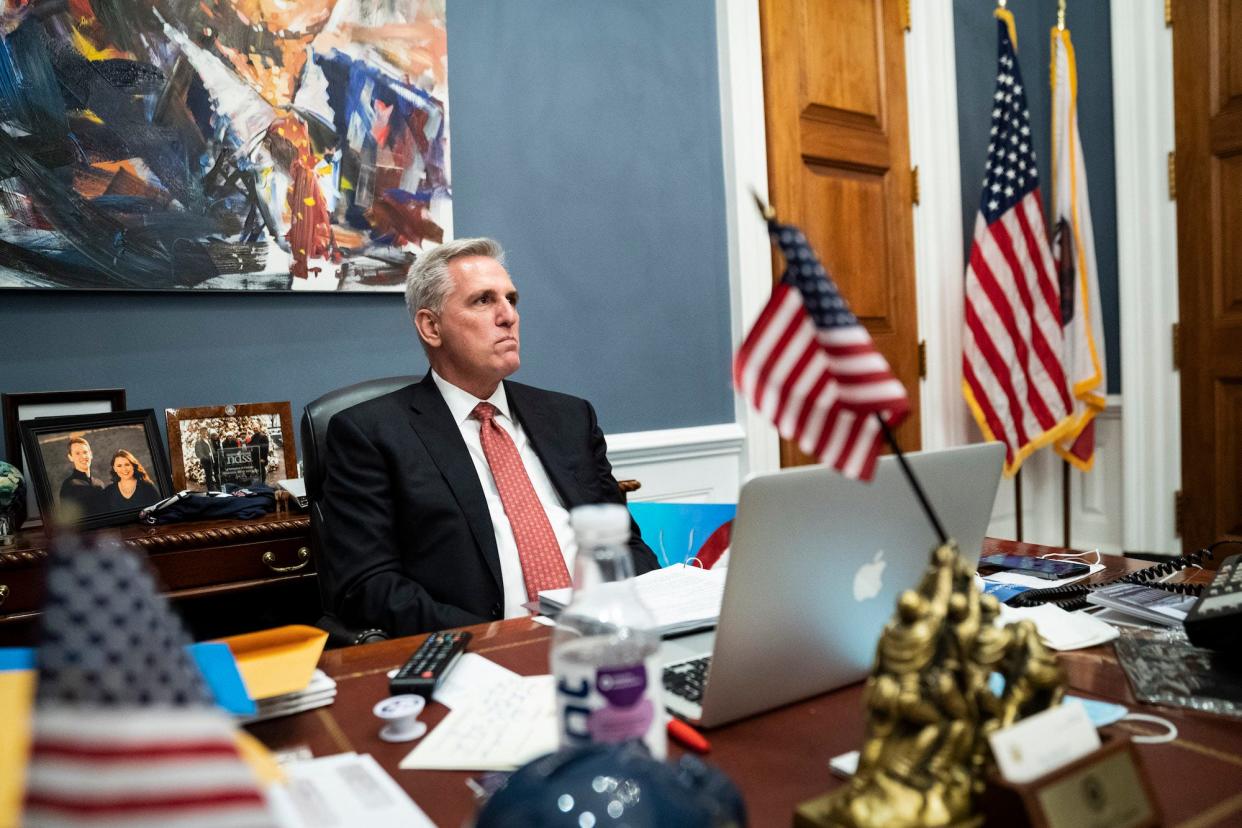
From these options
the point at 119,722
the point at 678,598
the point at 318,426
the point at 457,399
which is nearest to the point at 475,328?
the point at 457,399

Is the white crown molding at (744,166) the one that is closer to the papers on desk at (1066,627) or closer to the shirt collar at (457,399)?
the shirt collar at (457,399)

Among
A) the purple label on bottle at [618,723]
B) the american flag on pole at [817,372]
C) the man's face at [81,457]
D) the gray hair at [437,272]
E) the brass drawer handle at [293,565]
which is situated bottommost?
the brass drawer handle at [293,565]

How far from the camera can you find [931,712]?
579 mm

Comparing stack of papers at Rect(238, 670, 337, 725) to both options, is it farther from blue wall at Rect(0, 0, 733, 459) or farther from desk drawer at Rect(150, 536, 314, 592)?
blue wall at Rect(0, 0, 733, 459)

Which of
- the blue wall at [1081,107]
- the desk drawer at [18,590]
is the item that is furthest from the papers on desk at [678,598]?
the blue wall at [1081,107]

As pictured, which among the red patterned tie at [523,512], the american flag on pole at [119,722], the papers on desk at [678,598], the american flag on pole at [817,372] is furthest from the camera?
the red patterned tie at [523,512]

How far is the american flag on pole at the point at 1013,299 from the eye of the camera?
350 centimetres

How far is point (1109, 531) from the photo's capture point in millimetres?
3959

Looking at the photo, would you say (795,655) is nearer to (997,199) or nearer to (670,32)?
(670,32)

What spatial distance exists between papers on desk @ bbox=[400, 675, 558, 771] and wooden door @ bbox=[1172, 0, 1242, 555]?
3554mm

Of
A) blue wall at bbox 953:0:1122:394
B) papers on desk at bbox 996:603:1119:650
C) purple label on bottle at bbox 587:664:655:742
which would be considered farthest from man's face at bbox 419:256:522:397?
blue wall at bbox 953:0:1122:394

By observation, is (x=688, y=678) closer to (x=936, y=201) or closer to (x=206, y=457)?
(x=206, y=457)

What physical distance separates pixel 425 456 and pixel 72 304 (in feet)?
3.54

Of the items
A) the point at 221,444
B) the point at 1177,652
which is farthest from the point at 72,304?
the point at 1177,652
